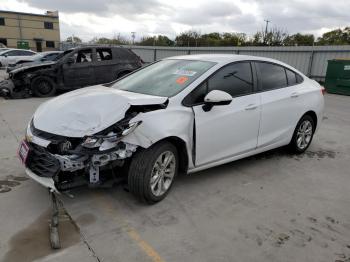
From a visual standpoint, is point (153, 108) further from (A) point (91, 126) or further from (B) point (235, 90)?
(B) point (235, 90)

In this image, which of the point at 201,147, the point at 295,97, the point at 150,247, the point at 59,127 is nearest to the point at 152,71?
the point at 201,147

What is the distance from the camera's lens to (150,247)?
9.32 ft

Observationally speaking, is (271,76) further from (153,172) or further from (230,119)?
(153,172)

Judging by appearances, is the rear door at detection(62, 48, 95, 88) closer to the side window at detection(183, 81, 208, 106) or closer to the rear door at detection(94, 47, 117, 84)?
the rear door at detection(94, 47, 117, 84)

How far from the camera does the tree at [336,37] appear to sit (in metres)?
43.4

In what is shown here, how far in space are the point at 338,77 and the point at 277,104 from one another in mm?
11154

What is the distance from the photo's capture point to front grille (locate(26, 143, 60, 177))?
3.09 m

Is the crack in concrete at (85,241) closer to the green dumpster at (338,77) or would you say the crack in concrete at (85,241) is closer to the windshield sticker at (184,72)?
the windshield sticker at (184,72)

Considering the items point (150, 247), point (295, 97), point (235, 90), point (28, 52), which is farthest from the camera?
point (28, 52)

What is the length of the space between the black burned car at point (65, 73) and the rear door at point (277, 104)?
7114 millimetres

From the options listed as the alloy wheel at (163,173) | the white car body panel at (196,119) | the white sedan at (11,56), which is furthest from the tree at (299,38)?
the alloy wheel at (163,173)

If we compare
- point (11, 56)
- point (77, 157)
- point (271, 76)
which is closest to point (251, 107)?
point (271, 76)

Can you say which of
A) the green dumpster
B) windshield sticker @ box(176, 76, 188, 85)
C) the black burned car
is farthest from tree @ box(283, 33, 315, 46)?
windshield sticker @ box(176, 76, 188, 85)

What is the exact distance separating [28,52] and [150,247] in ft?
74.5
